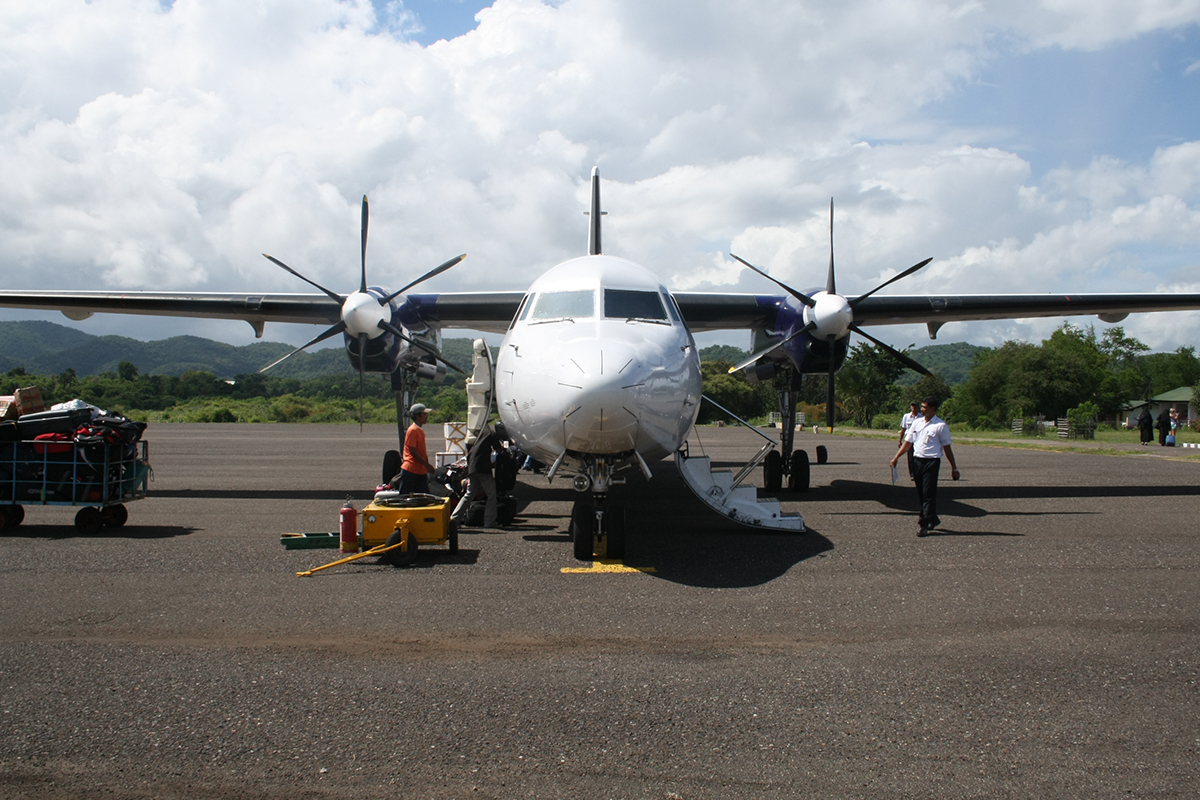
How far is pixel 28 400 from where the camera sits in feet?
34.4

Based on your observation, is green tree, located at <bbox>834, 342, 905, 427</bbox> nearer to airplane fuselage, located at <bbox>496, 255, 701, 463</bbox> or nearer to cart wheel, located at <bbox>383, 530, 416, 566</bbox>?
airplane fuselage, located at <bbox>496, 255, 701, 463</bbox>

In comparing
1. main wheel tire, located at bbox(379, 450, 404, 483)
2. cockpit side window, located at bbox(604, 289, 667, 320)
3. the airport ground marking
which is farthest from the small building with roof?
the airport ground marking

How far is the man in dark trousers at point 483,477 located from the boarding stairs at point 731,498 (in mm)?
2465

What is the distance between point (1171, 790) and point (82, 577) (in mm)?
8309

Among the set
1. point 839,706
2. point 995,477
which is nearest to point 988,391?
point 995,477

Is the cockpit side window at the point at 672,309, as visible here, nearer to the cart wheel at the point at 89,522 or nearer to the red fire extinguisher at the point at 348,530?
the red fire extinguisher at the point at 348,530

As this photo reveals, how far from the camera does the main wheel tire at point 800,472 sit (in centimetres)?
1428

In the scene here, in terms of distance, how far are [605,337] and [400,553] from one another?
2991 millimetres

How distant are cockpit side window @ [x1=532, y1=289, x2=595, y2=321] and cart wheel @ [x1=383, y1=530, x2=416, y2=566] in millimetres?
2751

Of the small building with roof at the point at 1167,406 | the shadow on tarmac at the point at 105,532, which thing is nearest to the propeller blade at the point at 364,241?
the shadow on tarmac at the point at 105,532

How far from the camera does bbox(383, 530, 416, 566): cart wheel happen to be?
768 cm

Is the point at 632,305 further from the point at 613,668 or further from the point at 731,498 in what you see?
the point at 613,668

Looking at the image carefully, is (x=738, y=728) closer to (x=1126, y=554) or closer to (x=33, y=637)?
(x=33, y=637)

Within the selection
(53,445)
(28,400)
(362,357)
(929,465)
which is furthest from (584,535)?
(28,400)
